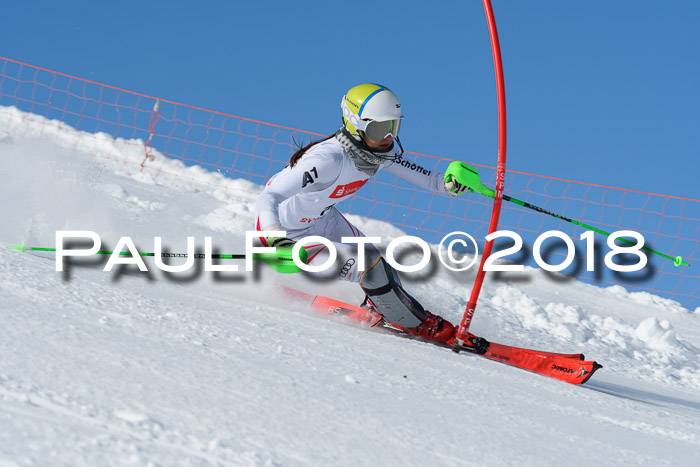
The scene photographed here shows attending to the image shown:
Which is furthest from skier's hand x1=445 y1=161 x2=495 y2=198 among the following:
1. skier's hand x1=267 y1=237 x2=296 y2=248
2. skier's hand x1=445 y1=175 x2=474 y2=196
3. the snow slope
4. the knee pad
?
skier's hand x1=267 y1=237 x2=296 y2=248

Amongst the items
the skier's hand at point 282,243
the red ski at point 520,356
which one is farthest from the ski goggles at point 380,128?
Answer: the red ski at point 520,356

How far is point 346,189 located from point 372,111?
567 millimetres

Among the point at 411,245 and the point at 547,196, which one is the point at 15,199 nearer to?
the point at 411,245

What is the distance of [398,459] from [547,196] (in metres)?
7.98

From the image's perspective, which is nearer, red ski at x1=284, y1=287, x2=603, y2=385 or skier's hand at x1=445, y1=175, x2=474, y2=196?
red ski at x1=284, y1=287, x2=603, y2=385

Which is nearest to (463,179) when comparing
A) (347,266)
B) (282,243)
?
(347,266)

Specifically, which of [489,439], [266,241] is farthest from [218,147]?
[489,439]

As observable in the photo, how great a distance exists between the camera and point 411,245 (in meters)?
9.32

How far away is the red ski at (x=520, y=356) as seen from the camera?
4.09 m

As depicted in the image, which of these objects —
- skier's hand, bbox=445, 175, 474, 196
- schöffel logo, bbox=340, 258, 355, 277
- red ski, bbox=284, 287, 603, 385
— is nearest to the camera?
red ski, bbox=284, 287, 603, 385

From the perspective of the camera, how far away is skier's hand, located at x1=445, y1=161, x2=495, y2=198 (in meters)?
4.70

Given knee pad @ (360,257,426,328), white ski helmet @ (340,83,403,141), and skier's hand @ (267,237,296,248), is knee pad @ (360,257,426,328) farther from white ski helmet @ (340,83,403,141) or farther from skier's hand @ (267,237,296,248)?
white ski helmet @ (340,83,403,141)

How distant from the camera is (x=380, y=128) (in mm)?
4445

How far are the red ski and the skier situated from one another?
26 centimetres
